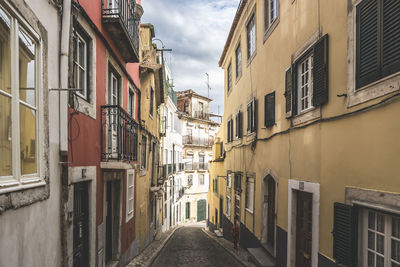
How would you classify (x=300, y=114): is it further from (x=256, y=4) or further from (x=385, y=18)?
(x=256, y=4)

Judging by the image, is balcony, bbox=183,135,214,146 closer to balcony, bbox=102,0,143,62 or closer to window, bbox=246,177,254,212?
window, bbox=246,177,254,212

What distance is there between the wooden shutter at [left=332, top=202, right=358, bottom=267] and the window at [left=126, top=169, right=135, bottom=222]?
6.47m

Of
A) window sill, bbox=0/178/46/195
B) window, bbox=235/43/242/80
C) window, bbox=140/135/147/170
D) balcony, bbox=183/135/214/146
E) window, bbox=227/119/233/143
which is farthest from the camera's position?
balcony, bbox=183/135/214/146

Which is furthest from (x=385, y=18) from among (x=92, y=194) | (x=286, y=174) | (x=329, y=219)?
(x=92, y=194)

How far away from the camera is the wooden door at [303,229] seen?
670 centimetres

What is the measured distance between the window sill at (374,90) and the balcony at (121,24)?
17.6 ft

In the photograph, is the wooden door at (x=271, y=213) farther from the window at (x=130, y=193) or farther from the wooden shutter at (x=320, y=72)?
the window at (x=130, y=193)

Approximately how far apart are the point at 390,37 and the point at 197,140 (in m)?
35.2

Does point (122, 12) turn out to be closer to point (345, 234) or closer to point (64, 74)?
point (64, 74)

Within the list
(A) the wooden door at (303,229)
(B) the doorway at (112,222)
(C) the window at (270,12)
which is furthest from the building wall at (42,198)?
(C) the window at (270,12)

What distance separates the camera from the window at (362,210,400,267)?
4.00 m

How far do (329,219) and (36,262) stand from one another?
16.2ft

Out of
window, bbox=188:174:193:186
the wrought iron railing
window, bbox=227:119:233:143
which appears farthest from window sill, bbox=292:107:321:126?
window, bbox=188:174:193:186

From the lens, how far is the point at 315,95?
19.7 ft
